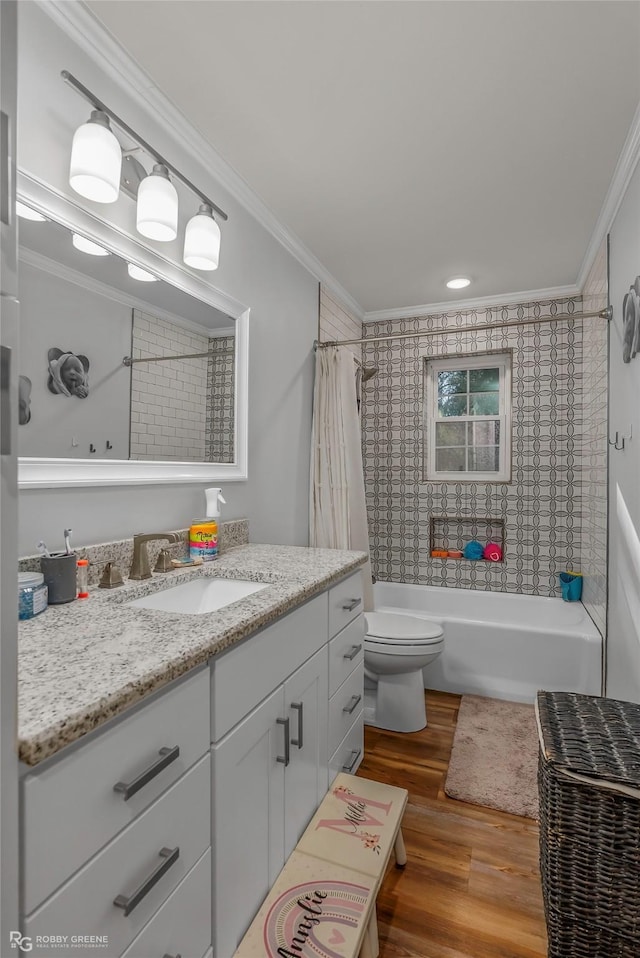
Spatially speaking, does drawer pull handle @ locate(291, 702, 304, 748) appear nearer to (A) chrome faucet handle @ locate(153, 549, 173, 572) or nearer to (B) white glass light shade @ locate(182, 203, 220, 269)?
(A) chrome faucet handle @ locate(153, 549, 173, 572)

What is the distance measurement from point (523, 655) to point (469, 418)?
1722 mm

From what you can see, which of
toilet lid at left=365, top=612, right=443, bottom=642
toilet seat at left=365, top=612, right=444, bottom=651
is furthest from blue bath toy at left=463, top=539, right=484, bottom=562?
toilet seat at left=365, top=612, right=444, bottom=651

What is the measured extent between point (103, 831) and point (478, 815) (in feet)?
5.40

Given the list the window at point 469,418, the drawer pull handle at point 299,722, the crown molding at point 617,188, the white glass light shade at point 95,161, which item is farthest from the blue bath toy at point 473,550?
the white glass light shade at point 95,161

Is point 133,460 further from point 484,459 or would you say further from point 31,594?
point 484,459

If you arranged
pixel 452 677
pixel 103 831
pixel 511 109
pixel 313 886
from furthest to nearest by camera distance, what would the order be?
pixel 452 677
pixel 511 109
pixel 313 886
pixel 103 831

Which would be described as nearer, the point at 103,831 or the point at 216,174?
the point at 103,831

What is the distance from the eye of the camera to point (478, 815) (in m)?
1.85

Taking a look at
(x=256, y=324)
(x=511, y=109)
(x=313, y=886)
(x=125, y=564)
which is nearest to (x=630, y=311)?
(x=511, y=109)

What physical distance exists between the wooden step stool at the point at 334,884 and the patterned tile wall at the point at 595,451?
68.7 inches

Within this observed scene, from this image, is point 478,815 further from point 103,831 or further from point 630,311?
point 630,311

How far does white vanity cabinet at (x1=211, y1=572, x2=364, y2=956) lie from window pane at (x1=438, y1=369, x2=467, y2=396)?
2.51 m

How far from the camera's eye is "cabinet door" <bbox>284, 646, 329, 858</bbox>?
1.33 meters

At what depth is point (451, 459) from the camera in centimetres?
373
